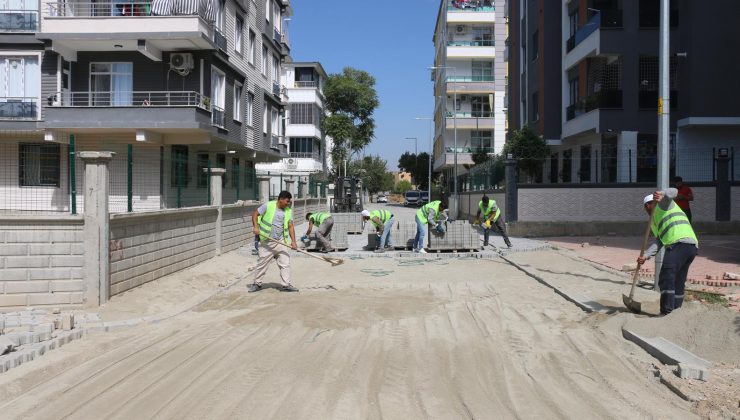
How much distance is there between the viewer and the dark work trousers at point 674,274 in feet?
25.2

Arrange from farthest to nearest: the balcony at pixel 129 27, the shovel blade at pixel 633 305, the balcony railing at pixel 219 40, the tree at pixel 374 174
Result: 1. the tree at pixel 374 174
2. the balcony railing at pixel 219 40
3. the balcony at pixel 129 27
4. the shovel blade at pixel 633 305

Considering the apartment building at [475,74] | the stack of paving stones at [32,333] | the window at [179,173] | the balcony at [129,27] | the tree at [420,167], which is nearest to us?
the stack of paving stones at [32,333]

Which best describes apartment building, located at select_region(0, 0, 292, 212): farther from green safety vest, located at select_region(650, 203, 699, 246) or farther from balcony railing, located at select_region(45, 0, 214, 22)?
green safety vest, located at select_region(650, 203, 699, 246)

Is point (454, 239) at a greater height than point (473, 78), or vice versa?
point (473, 78)

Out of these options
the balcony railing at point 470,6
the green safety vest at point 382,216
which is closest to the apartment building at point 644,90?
the green safety vest at point 382,216

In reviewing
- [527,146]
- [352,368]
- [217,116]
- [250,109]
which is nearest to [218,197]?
[217,116]

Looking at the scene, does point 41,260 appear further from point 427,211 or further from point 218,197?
point 427,211

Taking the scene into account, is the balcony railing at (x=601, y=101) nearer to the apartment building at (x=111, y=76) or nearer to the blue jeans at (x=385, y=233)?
the blue jeans at (x=385, y=233)

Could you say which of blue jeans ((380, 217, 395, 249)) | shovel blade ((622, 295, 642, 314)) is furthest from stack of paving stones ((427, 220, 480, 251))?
shovel blade ((622, 295, 642, 314))

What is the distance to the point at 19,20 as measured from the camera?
2286cm

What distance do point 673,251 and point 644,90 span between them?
19.4m

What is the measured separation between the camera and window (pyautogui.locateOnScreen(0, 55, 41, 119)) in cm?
2273

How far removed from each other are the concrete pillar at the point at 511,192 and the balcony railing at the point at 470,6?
114 feet

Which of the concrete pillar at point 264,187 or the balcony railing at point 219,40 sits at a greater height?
the balcony railing at point 219,40
